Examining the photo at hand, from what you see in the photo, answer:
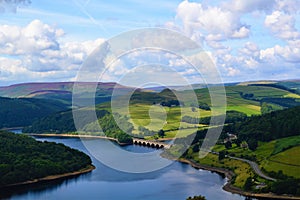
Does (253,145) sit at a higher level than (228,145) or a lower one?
higher

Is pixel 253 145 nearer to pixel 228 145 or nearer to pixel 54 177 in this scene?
pixel 228 145

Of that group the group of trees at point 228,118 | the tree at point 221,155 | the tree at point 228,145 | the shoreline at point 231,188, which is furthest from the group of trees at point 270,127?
the group of trees at point 228,118

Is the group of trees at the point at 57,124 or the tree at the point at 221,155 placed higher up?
the group of trees at the point at 57,124

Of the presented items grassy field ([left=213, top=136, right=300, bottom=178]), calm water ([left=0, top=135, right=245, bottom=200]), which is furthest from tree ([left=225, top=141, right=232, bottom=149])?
calm water ([left=0, top=135, right=245, bottom=200])

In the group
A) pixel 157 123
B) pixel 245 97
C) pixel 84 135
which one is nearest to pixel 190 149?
pixel 157 123

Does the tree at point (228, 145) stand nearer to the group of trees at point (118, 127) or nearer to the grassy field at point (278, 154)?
the grassy field at point (278, 154)

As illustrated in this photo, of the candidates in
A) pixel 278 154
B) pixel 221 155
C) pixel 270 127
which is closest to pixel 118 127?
pixel 270 127

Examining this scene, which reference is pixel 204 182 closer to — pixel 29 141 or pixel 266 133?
pixel 266 133

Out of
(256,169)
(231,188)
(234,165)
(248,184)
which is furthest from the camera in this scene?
(234,165)
